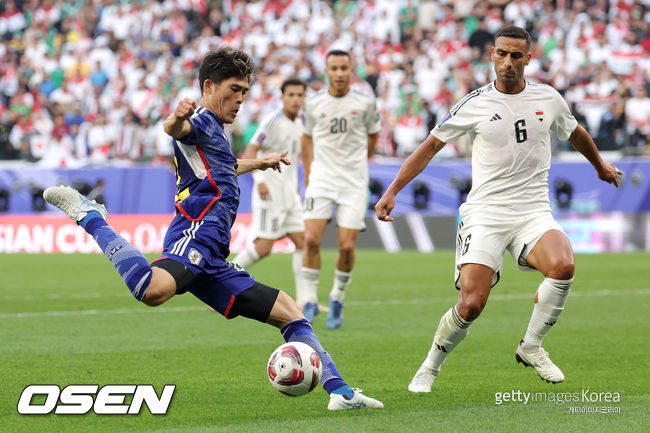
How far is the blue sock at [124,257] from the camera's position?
5512 millimetres

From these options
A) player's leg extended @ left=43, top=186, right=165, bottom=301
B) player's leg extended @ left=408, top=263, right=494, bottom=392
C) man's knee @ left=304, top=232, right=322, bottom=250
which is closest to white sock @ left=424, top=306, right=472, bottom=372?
player's leg extended @ left=408, top=263, right=494, bottom=392

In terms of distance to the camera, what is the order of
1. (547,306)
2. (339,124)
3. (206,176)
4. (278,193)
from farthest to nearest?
(278,193)
(339,124)
(547,306)
(206,176)

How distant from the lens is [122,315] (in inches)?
428

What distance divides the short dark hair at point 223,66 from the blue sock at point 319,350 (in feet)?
4.80

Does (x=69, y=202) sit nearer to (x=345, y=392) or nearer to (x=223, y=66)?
(x=223, y=66)

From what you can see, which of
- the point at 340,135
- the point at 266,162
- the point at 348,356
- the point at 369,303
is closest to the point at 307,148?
the point at 340,135

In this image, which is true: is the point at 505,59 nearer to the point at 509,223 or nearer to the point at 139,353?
the point at 509,223

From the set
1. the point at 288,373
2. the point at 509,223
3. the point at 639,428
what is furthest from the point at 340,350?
the point at 639,428

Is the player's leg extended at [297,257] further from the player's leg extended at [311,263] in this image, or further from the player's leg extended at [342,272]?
the player's leg extended at [342,272]

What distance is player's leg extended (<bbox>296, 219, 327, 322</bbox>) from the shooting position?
33.6ft

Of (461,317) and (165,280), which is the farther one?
(461,317)

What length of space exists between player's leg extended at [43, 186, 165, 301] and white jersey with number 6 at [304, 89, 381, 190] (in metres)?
4.67

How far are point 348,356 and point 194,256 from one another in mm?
2809

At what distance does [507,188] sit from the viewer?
22.0 feet
